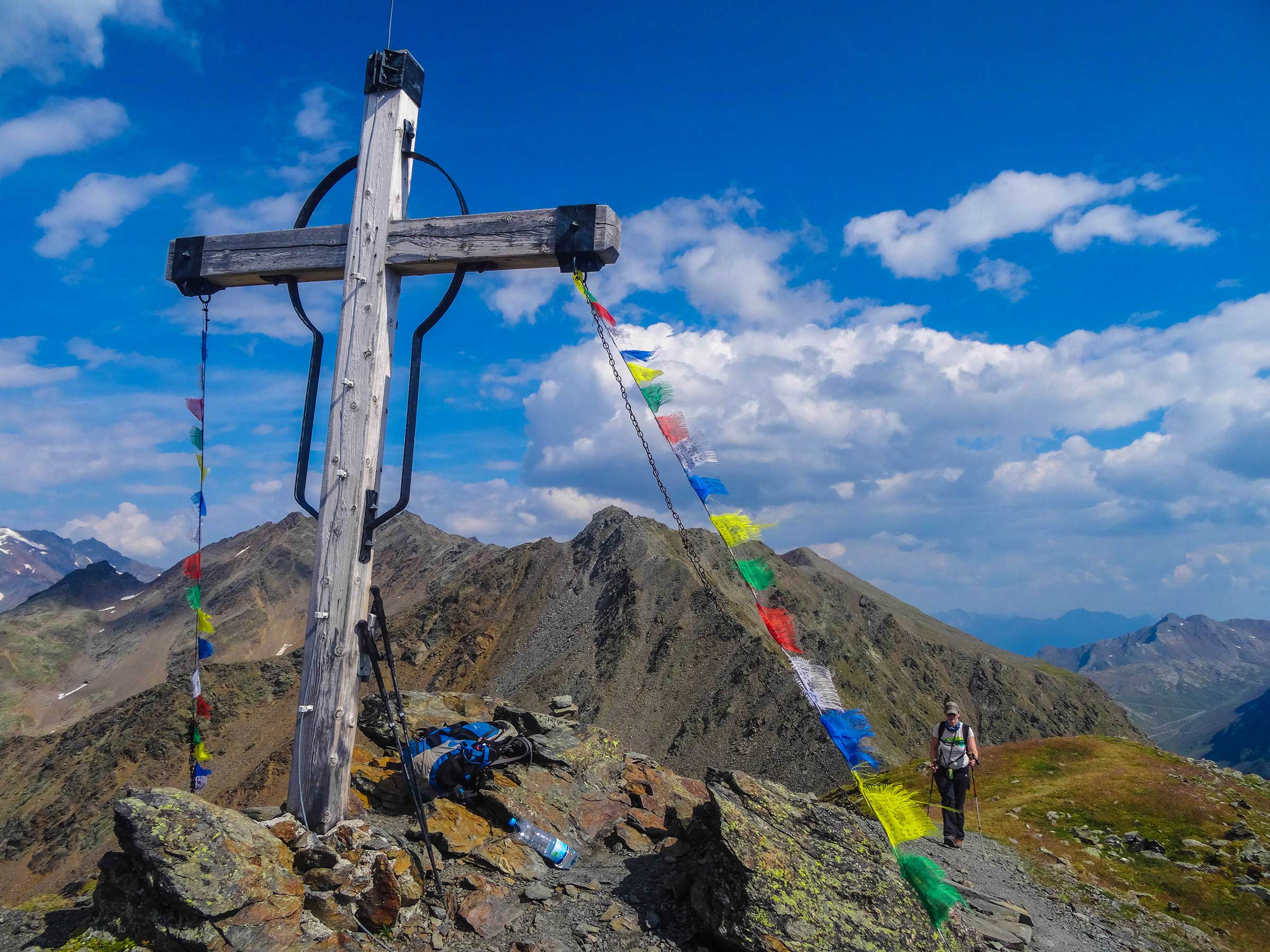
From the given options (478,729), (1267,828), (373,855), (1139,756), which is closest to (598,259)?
(373,855)

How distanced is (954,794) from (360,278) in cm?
1202

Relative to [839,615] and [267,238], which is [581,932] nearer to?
[267,238]

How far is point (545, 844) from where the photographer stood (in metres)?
7.73

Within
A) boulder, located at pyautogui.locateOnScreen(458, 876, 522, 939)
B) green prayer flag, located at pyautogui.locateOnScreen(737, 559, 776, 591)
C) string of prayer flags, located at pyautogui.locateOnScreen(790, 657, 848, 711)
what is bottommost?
boulder, located at pyautogui.locateOnScreen(458, 876, 522, 939)

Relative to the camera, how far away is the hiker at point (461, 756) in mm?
8406

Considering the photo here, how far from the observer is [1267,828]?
49.4 ft

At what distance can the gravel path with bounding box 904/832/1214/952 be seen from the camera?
934cm

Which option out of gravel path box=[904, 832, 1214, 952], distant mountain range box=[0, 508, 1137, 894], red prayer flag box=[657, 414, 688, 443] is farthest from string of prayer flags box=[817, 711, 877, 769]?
distant mountain range box=[0, 508, 1137, 894]

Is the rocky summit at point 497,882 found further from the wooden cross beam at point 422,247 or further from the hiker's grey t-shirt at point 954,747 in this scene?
the wooden cross beam at point 422,247

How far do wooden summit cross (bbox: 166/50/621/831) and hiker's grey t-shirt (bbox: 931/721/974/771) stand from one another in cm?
972

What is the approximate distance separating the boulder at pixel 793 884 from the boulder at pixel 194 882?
3.31 m

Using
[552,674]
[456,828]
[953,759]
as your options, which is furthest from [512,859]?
[552,674]

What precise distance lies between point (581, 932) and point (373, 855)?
1.83 m

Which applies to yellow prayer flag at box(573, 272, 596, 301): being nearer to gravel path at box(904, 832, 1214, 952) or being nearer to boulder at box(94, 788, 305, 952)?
boulder at box(94, 788, 305, 952)
